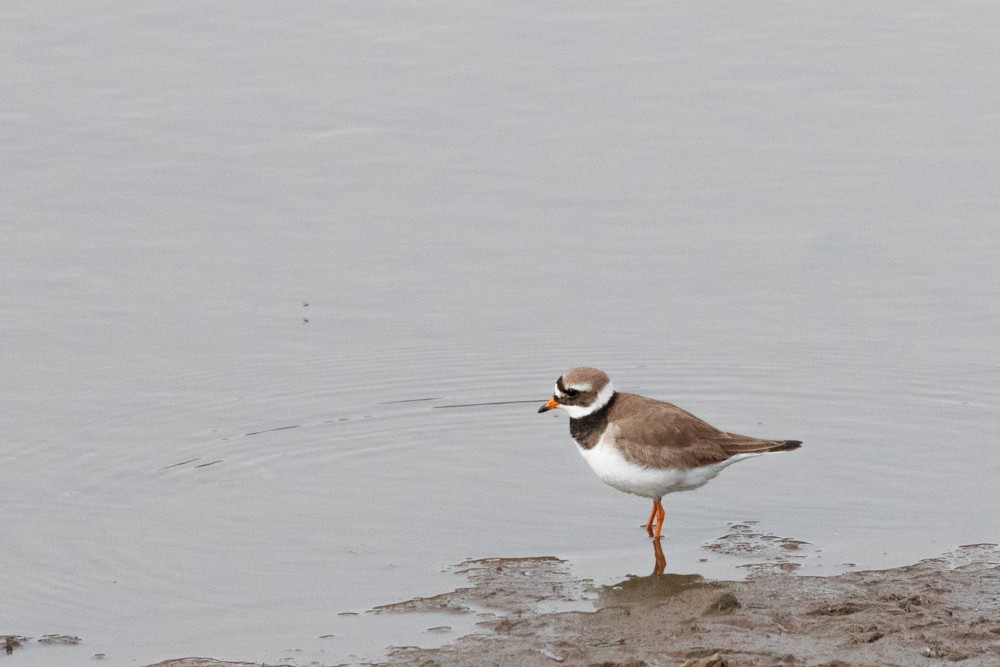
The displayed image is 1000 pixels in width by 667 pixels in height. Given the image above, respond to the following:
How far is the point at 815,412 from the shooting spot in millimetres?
12258

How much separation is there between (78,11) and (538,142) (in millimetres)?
7898

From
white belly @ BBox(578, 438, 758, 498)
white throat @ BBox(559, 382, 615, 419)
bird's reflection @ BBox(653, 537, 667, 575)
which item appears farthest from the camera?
white throat @ BBox(559, 382, 615, 419)

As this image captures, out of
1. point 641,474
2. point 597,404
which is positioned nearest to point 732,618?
point 641,474

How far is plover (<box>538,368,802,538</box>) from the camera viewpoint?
1013cm

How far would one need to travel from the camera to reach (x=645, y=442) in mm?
10164

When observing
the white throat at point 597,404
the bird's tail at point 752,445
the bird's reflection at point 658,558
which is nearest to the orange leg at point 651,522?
the bird's reflection at point 658,558

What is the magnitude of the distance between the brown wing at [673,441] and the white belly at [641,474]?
48mm

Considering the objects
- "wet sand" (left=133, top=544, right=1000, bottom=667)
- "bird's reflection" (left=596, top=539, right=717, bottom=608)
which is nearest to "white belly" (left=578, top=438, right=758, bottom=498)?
"bird's reflection" (left=596, top=539, right=717, bottom=608)

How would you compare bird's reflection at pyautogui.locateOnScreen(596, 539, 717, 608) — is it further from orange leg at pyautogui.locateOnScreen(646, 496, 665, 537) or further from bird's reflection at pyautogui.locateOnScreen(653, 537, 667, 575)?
orange leg at pyautogui.locateOnScreen(646, 496, 665, 537)

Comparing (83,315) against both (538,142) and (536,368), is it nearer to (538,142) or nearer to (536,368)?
(536,368)

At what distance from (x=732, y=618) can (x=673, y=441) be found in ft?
6.08

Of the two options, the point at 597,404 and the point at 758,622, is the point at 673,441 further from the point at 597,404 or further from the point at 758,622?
the point at 758,622

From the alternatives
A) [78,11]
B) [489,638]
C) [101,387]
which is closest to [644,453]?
[489,638]

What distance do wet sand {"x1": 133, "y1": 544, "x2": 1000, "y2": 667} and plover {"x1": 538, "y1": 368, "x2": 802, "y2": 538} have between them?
2.61ft
